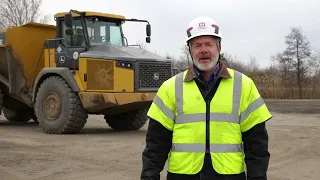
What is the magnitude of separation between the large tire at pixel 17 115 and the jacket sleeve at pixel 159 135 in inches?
499

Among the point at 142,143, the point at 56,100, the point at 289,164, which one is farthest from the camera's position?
the point at 56,100

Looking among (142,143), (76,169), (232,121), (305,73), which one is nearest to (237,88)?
(232,121)

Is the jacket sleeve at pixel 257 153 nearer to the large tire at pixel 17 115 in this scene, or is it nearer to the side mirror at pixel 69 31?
the side mirror at pixel 69 31

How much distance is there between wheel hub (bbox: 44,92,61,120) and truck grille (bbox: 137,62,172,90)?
78.2 inches

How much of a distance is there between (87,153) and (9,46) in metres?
5.45

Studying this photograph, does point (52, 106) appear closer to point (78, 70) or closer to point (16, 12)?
point (78, 70)

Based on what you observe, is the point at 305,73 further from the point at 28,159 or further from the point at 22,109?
the point at 28,159

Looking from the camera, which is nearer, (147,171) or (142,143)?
(147,171)

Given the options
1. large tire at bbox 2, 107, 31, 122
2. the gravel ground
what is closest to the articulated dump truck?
the gravel ground

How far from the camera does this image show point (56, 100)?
11.6m

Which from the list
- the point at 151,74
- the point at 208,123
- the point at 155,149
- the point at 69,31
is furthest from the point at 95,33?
the point at 208,123

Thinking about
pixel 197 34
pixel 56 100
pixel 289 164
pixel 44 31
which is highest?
pixel 44 31

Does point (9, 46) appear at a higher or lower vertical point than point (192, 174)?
higher

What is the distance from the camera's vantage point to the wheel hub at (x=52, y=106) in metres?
11.6
